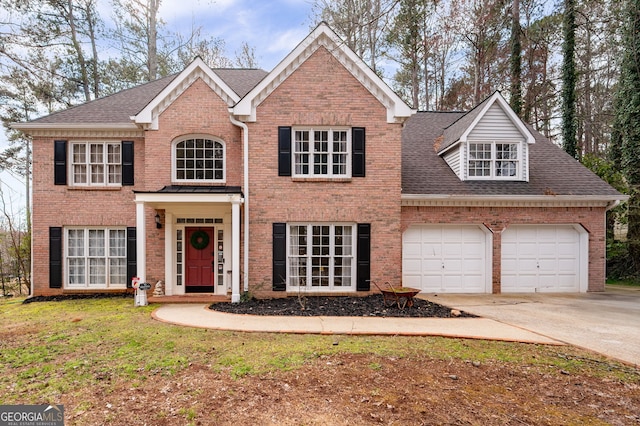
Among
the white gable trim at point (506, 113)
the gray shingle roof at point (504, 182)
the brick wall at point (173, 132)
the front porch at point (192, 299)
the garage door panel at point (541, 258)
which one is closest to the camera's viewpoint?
the front porch at point (192, 299)

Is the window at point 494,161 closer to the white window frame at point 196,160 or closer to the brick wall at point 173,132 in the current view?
the brick wall at point 173,132

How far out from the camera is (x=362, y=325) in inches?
280

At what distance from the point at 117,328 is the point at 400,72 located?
21.6 meters

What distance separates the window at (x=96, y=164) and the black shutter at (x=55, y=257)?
69.8 inches

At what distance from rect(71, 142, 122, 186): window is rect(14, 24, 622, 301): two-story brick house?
47mm

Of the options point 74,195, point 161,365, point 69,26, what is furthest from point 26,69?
point 69,26

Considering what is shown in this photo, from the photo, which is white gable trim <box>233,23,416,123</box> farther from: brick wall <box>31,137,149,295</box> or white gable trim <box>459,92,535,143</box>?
brick wall <box>31,137,149,295</box>

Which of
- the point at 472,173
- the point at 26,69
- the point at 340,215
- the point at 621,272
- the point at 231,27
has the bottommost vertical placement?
the point at 621,272

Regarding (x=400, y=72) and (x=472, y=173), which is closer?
(x=472, y=173)

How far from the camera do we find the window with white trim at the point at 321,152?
33.5 feet

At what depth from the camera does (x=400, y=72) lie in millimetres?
22141

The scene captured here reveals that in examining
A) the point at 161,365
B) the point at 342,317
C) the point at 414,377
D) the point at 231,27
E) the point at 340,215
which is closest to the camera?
the point at 414,377

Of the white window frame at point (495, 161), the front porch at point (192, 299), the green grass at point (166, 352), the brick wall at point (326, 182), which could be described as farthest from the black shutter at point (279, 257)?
the white window frame at point (495, 161)

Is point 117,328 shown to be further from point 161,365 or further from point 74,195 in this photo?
point 74,195
